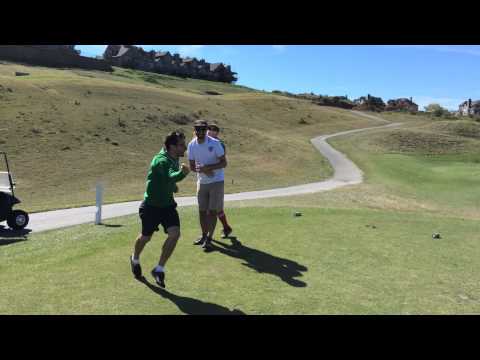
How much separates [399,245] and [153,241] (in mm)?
4761

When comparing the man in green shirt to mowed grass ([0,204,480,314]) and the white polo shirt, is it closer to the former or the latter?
mowed grass ([0,204,480,314])

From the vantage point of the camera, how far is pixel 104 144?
3086cm

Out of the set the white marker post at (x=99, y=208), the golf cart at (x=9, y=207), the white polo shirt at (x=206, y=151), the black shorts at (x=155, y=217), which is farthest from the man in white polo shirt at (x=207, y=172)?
the golf cart at (x=9, y=207)

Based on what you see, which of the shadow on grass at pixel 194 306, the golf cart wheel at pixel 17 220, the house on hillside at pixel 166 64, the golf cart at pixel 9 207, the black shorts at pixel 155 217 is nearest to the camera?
the shadow on grass at pixel 194 306

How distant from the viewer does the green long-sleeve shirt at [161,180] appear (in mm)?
5977

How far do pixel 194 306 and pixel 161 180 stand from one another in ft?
5.57

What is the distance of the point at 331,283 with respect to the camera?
639 cm

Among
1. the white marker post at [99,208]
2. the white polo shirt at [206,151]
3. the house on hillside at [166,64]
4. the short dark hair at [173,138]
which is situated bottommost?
the white marker post at [99,208]

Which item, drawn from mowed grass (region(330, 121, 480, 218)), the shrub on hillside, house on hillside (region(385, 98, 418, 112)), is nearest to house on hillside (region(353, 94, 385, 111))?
house on hillside (region(385, 98, 418, 112))

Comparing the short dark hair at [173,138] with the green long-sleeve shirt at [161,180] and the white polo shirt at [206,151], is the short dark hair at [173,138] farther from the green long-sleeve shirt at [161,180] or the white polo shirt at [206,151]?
the white polo shirt at [206,151]

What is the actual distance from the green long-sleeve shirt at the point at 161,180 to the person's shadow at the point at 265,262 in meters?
1.85

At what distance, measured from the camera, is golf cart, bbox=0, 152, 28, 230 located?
1105 cm

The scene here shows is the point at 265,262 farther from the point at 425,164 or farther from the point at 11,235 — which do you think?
the point at 425,164
